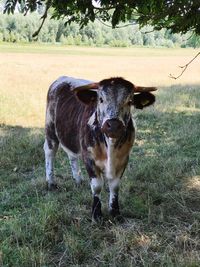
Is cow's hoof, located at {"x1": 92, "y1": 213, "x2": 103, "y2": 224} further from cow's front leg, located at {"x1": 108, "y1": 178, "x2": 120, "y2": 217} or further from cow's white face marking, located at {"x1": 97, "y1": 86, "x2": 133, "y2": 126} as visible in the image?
cow's white face marking, located at {"x1": 97, "y1": 86, "x2": 133, "y2": 126}

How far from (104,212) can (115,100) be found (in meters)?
1.60

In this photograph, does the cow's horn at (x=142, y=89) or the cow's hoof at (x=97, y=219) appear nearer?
the cow's horn at (x=142, y=89)

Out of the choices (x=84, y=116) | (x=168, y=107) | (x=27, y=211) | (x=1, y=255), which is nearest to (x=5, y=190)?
(x=27, y=211)

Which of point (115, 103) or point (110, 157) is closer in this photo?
point (115, 103)

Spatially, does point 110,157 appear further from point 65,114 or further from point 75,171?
point 75,171

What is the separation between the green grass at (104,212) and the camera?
4539mm

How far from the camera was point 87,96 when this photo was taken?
538cm

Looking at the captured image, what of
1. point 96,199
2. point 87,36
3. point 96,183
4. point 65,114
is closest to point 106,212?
point 96,199

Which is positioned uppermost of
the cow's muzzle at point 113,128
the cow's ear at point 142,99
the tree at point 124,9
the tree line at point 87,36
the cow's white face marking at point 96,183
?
the tree at point 124,9

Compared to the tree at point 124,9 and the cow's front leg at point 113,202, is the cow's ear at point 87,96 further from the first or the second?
the cow's front leg at point 113,202

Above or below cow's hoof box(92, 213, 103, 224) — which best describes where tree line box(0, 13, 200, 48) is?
below

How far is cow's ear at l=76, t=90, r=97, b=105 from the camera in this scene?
17.5 ft

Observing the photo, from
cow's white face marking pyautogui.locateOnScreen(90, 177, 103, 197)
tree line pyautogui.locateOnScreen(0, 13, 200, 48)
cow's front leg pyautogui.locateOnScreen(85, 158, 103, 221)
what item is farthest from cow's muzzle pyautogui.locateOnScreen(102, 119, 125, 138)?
tree line pyautogui.locateOnScreen(0, 13, 200, 48)

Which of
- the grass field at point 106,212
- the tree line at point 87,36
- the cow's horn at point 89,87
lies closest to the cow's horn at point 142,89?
the cow's horn at point 89,87
